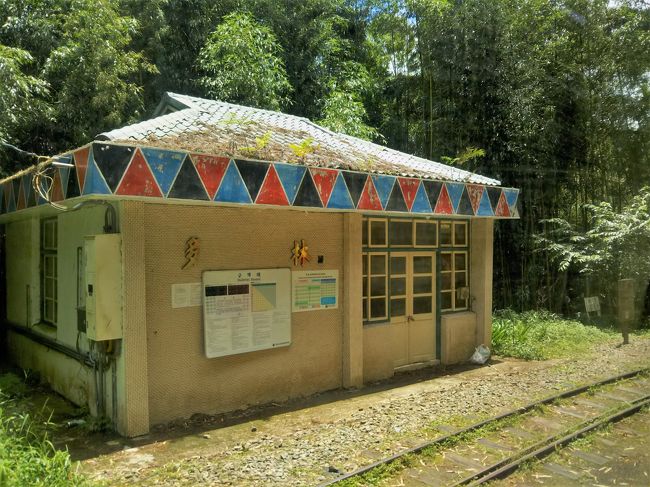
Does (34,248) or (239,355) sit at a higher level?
(34,248)

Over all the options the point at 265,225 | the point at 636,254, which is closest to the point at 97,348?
the point at 265,225

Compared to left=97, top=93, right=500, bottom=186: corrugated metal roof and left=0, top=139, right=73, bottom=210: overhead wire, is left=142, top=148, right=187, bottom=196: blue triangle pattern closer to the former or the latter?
left=97, top=93, right=500, bottom=186: corrugated metal roof

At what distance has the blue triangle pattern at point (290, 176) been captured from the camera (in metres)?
6.36

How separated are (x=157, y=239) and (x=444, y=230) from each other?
18.2 ft

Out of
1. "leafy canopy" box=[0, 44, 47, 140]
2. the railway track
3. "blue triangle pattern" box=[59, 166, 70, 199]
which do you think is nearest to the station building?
"blue triangle pattern" box=[59, 166, 70, 199]

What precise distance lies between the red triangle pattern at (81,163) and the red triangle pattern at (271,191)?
74.2 inches

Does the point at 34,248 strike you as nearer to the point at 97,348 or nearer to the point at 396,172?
the point at 97,348

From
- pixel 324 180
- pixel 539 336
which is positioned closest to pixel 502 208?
pixel 539 336

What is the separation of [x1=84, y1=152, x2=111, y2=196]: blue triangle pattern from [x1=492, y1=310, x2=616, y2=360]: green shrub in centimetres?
843

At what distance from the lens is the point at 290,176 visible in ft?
21.2

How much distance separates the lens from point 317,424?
21.0 ft

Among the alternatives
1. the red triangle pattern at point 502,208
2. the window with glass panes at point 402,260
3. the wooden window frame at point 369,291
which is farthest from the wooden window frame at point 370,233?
the red triangle pattern at point 502,208

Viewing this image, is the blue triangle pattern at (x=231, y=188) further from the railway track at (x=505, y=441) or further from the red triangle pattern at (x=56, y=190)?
the railway track at (x=505, y=441)

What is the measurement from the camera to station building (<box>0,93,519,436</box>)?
5.90 metres
